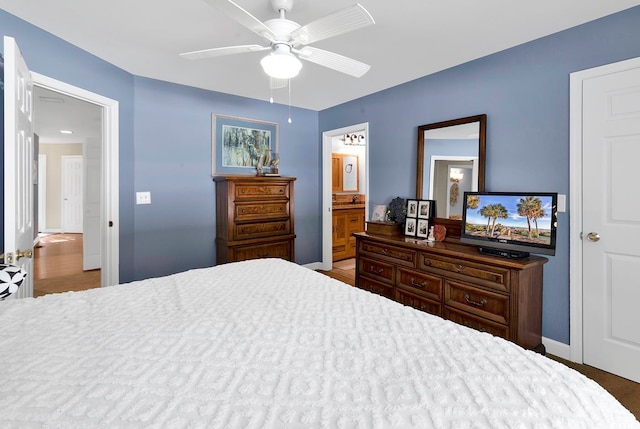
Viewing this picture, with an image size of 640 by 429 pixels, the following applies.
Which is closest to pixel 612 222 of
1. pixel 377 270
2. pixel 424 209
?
pixel 424 209

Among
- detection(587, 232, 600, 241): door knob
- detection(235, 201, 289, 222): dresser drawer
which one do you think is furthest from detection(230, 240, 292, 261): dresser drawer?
detection(587, 232, 600, 241): door knob

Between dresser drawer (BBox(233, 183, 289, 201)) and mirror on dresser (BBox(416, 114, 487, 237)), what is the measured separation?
5.40 feet

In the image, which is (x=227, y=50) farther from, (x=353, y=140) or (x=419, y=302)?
(x=353, y=140)

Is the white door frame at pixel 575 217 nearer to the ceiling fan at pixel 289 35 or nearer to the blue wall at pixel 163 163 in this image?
the ceiling fan at pixel 289 35

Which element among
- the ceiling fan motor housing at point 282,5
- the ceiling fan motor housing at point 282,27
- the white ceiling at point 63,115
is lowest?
the ceiling fan motor housing at point 282,27

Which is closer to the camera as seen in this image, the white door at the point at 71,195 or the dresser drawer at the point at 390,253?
the dresser drawer at the point at 390,253

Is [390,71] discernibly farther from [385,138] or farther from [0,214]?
[0,214]

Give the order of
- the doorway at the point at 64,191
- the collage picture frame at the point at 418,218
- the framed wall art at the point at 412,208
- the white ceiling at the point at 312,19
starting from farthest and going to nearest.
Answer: the doorway at the point at 64,191, the framed wall art at the point at 412,208, the collage picture frame at the point at 418,218, the white ceiling at the point at 312,19

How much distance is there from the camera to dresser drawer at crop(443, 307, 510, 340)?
7.66ft

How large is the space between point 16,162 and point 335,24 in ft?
6.16

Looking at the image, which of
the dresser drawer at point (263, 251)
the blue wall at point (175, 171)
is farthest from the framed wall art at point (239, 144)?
the dresser drawer at point (263, 251)

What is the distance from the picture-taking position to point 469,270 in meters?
2.52

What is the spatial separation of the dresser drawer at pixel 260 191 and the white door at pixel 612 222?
117 inches

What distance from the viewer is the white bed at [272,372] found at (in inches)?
27.0
